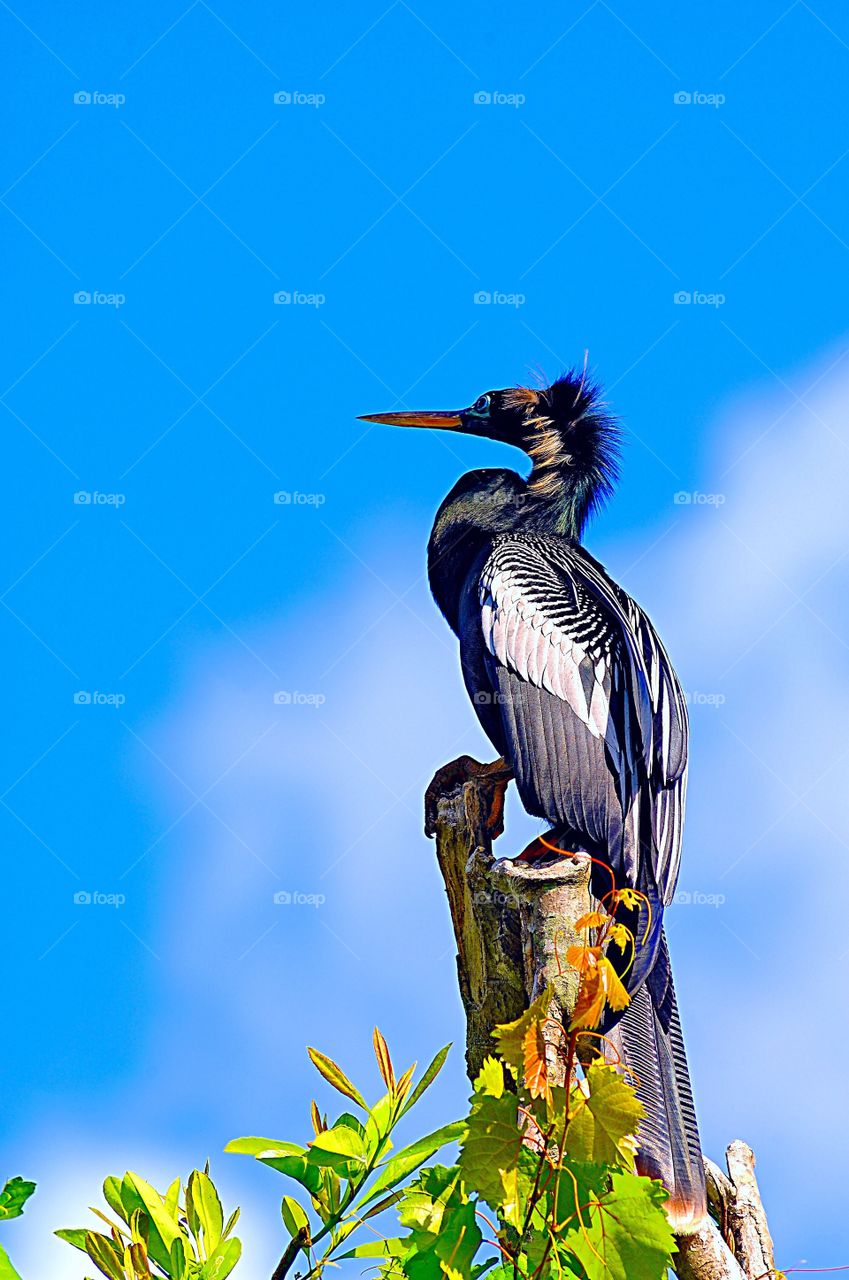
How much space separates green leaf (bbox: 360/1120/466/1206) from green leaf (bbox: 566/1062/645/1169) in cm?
38

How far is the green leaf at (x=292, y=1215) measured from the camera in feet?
6.74

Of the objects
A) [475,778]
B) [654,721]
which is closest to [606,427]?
[654,721]

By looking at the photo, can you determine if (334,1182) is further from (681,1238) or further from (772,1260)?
(772,1260)

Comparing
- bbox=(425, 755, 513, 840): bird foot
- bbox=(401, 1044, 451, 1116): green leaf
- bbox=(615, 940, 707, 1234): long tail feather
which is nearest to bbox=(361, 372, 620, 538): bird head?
bbox=(425, 755, 513, 840): bird foot

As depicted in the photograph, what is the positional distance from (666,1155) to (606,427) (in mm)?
3862

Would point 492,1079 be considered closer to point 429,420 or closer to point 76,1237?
point 76,1237

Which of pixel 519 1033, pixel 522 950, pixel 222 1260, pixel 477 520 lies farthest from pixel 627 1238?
pixel 477 520

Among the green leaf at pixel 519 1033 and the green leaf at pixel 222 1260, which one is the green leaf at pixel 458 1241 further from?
the green leaf at pixel 222 1260

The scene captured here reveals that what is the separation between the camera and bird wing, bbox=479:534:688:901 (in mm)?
5508

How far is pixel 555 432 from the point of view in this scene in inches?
272

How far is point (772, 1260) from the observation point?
4891mm

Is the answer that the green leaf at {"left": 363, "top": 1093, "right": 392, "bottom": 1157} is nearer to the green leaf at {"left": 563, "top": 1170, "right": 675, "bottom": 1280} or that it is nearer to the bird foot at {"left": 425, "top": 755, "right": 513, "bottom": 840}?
the green leaf at {"left": 563, "top": 1170, "right": 675, "bottom": 1280}

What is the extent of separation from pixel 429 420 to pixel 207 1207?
5.45 metres

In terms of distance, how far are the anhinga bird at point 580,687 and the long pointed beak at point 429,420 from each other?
0.14 feet
